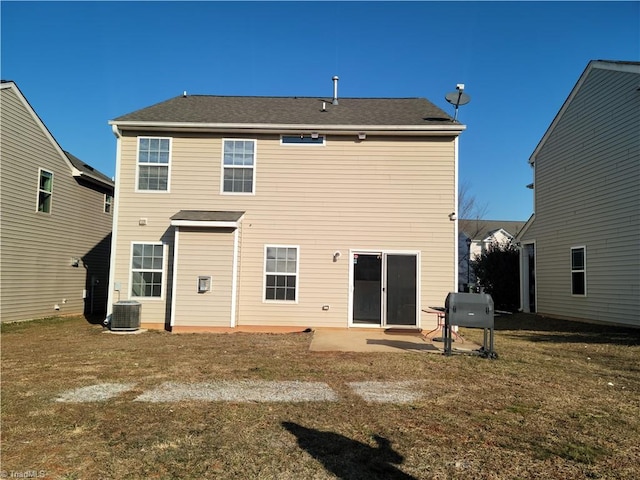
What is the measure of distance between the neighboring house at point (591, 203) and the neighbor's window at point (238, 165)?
10209 mm

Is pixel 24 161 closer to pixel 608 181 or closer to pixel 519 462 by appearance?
pixel 519 462

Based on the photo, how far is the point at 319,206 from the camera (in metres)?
11.7

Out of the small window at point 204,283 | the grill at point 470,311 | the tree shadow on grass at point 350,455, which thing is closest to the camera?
the tree shadow on grass at point 350,455

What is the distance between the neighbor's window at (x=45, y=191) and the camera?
1329 cm

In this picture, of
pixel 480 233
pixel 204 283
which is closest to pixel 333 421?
pixel 204 283

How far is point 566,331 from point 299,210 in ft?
25.6

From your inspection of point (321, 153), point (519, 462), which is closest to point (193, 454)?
point (519, 462)

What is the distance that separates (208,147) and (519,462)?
34.1ft

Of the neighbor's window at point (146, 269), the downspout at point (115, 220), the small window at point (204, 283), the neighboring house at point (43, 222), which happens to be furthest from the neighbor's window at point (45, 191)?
the small window at point (204, 283)

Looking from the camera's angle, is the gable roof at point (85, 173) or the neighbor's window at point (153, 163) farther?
the gable roof at point (85, 173)

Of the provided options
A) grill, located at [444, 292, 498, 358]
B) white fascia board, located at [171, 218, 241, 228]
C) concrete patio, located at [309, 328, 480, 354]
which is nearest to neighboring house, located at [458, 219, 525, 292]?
concrete patio, located at [309, 328, 480, 354]

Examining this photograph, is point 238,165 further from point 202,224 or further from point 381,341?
point 381,341

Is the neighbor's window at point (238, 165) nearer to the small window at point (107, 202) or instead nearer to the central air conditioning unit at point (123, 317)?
the central air conditioning unit at point (123, 317)

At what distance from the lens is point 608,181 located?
12.8 meters
